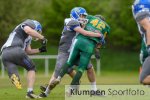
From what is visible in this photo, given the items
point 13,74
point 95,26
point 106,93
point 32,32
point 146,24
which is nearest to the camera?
point 146,24

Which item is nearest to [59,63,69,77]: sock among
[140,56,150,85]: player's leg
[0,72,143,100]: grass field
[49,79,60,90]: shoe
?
[49,79,60,90]: shoe

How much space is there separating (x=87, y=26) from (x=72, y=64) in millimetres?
886

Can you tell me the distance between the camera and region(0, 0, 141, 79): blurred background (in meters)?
40.4

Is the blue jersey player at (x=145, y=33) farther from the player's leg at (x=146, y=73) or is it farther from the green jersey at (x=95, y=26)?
the green jersey at (x=95, y=26)

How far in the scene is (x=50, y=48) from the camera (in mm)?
42781

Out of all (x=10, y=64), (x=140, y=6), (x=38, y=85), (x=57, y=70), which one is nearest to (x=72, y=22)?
(x=57, y=70)

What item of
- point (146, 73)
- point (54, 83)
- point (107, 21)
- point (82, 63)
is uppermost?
point (107, 21)

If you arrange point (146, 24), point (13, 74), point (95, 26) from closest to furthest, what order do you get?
point (146, 24), point (13, 74), point (95, 26)

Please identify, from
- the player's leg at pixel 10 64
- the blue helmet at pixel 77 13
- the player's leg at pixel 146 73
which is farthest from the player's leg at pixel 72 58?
the player's leg at pixel 146 73

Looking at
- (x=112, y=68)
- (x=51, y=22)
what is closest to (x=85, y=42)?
(x=112, y=68)

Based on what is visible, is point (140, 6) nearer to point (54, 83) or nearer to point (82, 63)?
point (82, 63)

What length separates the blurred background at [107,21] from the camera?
40438 mm

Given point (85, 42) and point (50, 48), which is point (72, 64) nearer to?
point (85, 42)

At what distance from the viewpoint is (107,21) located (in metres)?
43.9
